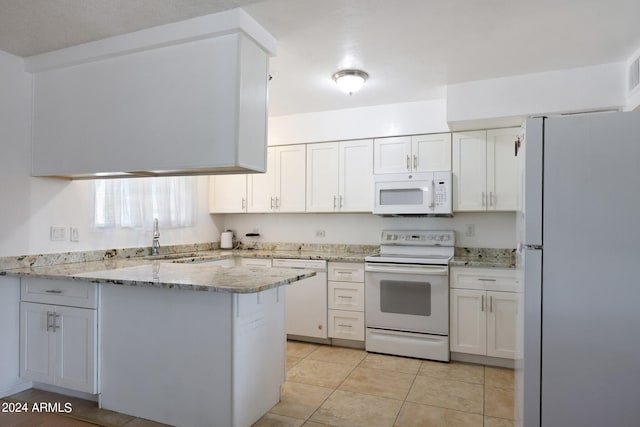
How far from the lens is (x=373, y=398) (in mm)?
2715

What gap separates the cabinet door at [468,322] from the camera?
132 inches

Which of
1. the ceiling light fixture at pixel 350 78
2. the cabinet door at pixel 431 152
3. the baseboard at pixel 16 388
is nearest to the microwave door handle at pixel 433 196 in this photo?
the cabinet door at pixel 431 152

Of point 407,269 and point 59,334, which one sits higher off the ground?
point 407,269

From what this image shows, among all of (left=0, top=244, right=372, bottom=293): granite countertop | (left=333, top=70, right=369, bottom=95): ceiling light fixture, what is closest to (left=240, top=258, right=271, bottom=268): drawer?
(left=0, top=244, right=372, bottom=293): granite countertop

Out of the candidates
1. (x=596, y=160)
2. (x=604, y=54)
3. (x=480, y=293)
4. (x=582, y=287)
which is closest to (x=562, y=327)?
(x=582, y=287)

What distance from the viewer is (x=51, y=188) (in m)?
3.01

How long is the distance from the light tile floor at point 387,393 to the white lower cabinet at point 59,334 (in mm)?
1176

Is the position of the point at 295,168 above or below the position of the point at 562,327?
above

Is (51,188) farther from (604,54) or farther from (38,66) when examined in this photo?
(604,54)

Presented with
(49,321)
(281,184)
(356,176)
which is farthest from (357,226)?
(49,321)

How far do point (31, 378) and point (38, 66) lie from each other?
2.23 m

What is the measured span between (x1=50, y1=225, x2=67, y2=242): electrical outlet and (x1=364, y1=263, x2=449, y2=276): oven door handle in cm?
254

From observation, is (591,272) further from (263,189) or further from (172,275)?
(263,189)

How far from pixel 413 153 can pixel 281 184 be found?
1499mm
